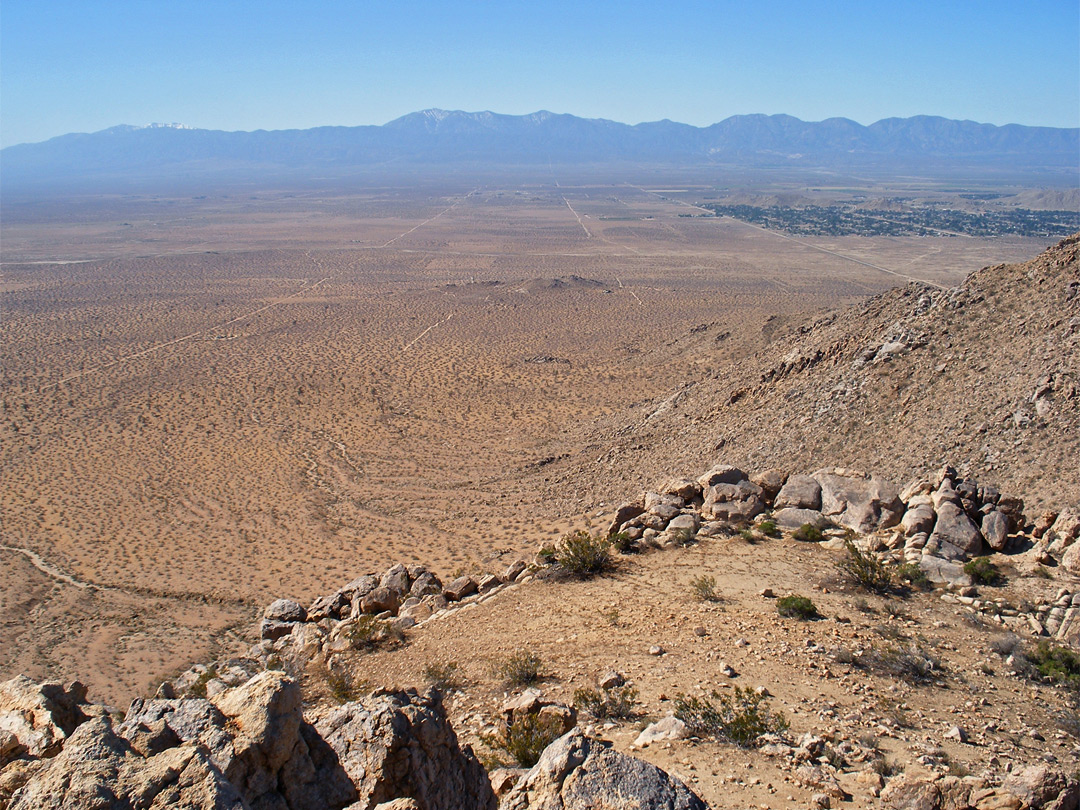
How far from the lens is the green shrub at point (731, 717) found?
675 cm

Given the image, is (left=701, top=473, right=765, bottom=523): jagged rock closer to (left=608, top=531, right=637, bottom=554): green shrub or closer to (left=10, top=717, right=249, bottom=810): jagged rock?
(left=608, top=531, right=637, bottom=554): green shrub

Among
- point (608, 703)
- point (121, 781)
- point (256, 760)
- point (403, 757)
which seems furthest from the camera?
point (608, 703)

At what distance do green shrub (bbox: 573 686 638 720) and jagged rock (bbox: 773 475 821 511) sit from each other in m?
6.44

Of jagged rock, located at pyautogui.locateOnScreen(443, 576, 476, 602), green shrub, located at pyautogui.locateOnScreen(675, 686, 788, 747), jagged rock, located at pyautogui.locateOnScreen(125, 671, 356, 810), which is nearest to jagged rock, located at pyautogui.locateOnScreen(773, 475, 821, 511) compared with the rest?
jagged rock, located at pyautogui.locateOnScreen(443, 576, 476, 602)

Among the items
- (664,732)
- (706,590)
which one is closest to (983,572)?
(706,590)

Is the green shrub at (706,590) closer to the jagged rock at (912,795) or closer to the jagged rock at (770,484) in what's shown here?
the jagged rock at (770,484)

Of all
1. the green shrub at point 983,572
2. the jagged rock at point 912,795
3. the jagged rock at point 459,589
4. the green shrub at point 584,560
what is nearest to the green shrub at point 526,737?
the jagged rock at point 912,795

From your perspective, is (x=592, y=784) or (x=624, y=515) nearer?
(x=592, y=784)

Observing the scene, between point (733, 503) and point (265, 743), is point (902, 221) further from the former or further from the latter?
point (265, 743)

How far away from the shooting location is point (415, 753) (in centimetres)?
530

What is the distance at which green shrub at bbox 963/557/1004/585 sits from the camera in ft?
33.0

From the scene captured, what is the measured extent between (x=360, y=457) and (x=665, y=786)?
723 inches

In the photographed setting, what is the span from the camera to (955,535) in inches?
433

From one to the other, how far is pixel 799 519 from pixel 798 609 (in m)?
3.55
